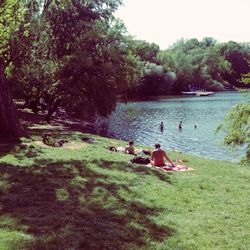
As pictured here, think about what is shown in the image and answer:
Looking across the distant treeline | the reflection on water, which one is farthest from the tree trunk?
the reflection on water

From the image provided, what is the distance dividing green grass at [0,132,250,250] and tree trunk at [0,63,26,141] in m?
5.42

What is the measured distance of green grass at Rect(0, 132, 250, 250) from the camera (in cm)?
859

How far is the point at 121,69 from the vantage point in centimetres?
4169

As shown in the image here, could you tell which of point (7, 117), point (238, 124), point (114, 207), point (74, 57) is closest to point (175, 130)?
point (74, 57)

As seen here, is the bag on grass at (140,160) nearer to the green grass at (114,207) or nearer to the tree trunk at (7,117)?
the green grass at (114,207)

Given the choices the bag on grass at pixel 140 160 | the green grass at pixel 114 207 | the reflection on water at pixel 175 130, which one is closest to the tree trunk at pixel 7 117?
the green grass at pixel 114 207

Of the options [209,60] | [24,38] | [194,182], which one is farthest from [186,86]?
[194,182]

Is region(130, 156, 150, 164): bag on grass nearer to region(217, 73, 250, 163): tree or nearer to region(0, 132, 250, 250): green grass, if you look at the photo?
region(0, 132, 250, 250): green grass

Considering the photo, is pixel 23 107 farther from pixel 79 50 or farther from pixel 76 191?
pixel 76 191

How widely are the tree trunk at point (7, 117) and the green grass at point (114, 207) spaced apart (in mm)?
5422

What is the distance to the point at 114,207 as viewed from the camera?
1088 cm

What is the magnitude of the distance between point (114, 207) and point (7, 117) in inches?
564

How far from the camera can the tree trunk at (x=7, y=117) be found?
22.5 metres

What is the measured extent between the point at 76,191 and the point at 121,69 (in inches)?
1212
